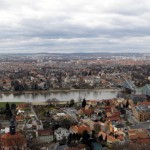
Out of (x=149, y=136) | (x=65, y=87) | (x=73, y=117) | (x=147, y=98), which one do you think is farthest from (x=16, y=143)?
(x=65, y=87)

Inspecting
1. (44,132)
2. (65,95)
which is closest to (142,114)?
(44,132)

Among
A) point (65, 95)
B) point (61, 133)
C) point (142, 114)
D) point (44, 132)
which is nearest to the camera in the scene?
point (44, 132)

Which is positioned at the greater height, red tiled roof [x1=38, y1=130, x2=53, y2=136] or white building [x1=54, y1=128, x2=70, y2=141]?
red tiled roof [x1=38, y1=130, x2=53, y2=136]

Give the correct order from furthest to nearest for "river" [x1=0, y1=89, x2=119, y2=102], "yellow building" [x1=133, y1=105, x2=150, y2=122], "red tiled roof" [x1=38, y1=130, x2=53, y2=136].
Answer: "river" [x1=0, y1=89, x2=119, y2=102] → "yellow building" [x1=133, y1=105, x2=150, y2=122] → "red tiled roof" [x1=38, y1=130, x2=53, y2=136]

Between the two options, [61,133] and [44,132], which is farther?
[61,133]

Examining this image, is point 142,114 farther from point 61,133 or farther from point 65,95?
point 65,95

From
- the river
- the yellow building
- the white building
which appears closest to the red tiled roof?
the white building

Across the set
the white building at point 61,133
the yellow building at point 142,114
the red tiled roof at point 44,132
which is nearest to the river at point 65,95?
the yellow building at point 142,114

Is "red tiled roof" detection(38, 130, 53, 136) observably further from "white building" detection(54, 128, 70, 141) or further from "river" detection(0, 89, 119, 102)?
"river" detection(0, 89, 119, 102)

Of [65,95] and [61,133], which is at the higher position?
[61,133]
